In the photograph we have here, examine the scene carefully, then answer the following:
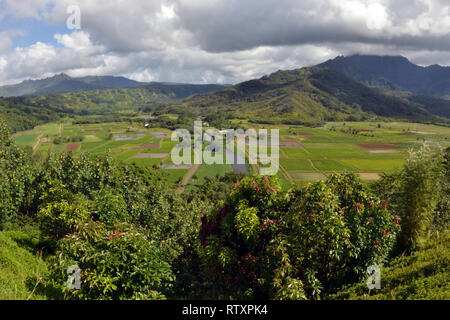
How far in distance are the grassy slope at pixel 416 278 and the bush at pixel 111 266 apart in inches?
275

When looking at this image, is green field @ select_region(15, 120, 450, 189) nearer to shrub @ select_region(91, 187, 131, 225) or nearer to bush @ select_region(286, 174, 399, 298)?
bush @ select_region(286, 174, 399, 298)

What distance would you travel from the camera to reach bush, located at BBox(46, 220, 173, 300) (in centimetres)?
725

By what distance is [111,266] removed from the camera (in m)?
7.41

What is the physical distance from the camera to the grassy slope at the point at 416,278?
8292 millimetres

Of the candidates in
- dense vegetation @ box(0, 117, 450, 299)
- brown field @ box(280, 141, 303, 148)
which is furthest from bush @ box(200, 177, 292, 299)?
brown field @ box(280, 141, 303, 148)

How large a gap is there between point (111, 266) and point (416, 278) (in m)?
10.8

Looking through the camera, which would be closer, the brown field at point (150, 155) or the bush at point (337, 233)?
the bush at point (337, 233)

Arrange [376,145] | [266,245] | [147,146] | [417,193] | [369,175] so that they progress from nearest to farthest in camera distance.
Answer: [266,245] → [417,193] → [369,175] → [376,145] → [147,146]

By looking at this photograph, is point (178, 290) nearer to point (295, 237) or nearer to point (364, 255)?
point (295, 237)

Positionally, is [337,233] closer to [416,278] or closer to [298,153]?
[416,278]

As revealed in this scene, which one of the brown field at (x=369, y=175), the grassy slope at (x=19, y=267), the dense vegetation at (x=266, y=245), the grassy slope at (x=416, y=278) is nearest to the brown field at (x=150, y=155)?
the brown field at (x=369, y=175)

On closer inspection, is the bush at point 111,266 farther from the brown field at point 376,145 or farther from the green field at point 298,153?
the brown field at point 376,145

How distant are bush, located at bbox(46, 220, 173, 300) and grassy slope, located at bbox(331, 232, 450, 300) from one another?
22.9 feet

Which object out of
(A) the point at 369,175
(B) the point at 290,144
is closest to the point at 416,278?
(A) the point at 369,175
